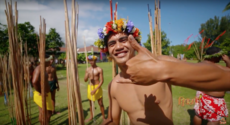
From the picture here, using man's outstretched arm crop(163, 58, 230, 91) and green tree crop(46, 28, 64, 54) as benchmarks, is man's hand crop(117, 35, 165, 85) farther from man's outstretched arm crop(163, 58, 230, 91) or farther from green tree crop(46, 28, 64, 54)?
green tree crop(46, 28, 64, 54)

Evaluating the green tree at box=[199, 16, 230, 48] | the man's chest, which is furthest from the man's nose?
the green tree at box=[199, 16, 230, 48]

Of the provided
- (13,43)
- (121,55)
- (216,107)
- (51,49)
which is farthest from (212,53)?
(51,49)

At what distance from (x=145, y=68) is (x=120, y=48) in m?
0.94

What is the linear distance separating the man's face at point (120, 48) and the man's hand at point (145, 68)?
76 centimetres

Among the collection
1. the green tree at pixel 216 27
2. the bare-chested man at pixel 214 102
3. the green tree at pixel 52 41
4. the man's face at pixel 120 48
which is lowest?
the bare-chested man at pixel 214 102

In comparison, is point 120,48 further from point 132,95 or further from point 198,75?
point 198,75

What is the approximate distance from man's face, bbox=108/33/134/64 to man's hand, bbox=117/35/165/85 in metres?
0.76

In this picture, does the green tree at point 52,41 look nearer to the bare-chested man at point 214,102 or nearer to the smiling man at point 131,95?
the smiling man at point 131,95

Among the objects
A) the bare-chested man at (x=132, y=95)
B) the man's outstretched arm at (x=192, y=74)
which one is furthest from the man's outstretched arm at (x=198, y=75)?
the bare-chested man at (x=132, y=95)

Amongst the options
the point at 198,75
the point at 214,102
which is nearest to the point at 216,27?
the point at 214,102

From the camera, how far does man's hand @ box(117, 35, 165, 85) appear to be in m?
0.73

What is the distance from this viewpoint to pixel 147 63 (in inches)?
30.6

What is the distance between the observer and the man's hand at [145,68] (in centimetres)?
73

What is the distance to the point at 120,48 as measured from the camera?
1.66 metres
